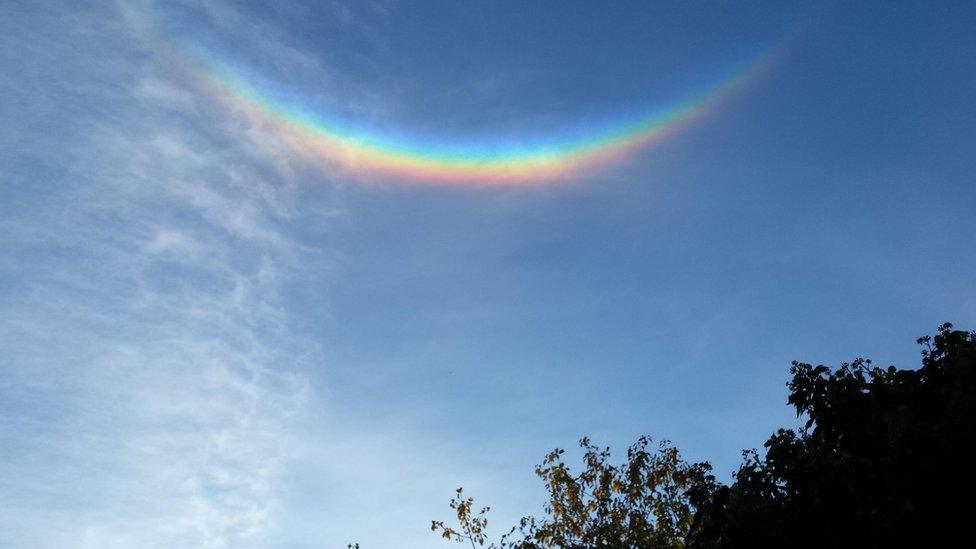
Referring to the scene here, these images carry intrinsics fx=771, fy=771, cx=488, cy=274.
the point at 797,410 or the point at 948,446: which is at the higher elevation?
the point at 797,410

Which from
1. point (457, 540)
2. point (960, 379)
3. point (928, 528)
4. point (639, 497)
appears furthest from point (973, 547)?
point (457, 540)

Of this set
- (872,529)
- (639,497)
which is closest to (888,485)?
(872,529)

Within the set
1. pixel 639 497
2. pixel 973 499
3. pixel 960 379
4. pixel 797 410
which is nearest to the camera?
pixel 973 499

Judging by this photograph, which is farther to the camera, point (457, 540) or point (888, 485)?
point (457, 540)

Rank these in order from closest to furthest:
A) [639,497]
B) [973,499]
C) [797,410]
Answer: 1. [973,499]
2. [797,410]
3. [639,497]

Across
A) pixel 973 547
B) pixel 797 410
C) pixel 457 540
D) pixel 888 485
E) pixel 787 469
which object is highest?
pixel 457 540

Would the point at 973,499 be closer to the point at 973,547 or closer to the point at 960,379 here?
the point at 973,547
